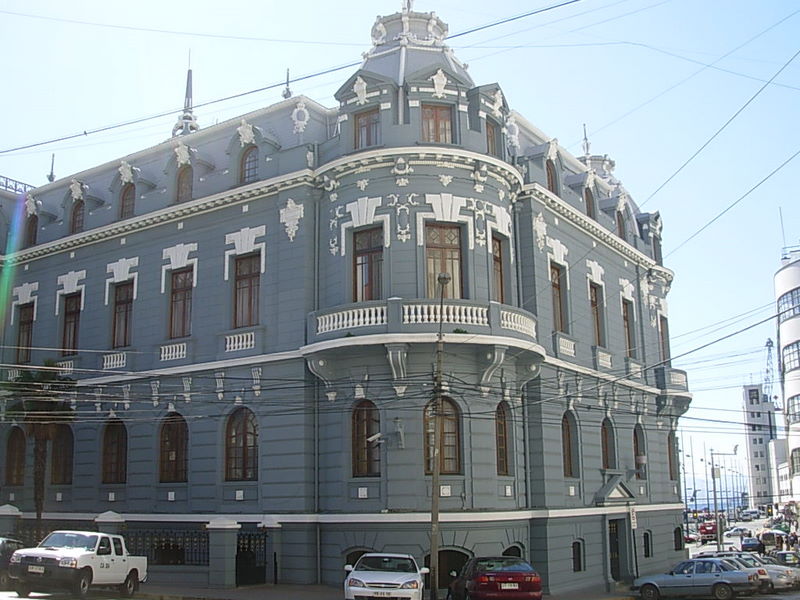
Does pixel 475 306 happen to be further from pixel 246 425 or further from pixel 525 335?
pixel 246 425

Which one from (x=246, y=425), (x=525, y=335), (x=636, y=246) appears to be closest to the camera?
(x=525, y=335)

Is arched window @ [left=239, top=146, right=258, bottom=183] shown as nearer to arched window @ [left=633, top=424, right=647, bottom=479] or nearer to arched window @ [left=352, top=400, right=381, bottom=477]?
arched window @ [left=352, top=400, right=381, bottom=477]

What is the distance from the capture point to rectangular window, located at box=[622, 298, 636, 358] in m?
39.7

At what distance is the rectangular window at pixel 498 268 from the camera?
97.0 ft

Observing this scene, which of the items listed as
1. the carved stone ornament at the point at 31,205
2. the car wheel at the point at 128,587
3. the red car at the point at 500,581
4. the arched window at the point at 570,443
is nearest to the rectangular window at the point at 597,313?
the arched window at the point at 570,443

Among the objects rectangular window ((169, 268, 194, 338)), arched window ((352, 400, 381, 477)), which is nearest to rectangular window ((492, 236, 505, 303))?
arched window ((352, 400, 381, 477))

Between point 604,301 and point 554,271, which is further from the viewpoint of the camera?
point 604,301

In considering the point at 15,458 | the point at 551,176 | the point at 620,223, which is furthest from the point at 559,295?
the point at 15,458

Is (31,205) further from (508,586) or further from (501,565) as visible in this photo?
(508,586)

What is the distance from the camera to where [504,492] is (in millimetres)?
27891

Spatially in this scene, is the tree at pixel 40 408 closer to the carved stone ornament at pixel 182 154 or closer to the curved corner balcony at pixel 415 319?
the carved stone ornament at pixel 182 154

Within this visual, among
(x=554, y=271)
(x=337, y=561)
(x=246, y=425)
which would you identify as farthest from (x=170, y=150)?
(x=337, y=561)

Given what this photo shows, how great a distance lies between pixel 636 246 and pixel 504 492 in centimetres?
1891

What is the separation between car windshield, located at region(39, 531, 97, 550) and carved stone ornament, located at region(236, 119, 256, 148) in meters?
14.9
